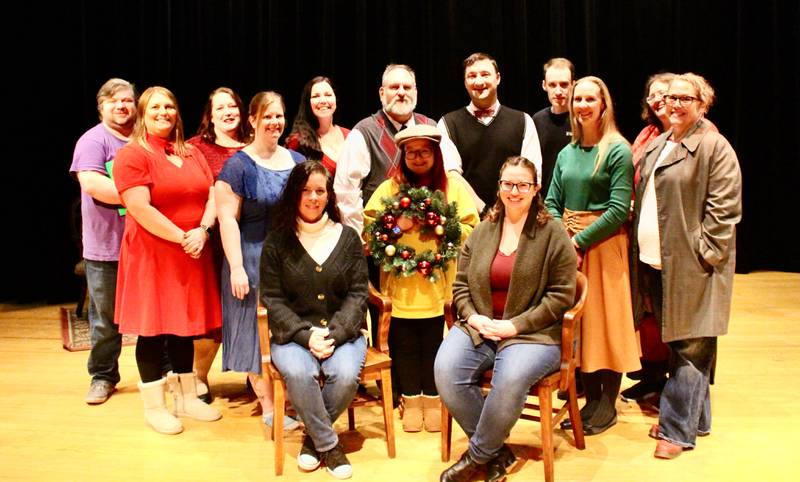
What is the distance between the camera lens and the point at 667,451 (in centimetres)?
325

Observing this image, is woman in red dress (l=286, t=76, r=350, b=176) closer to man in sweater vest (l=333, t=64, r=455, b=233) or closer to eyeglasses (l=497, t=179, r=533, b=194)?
man in sweater vest (l=333, t=64, r=455, b=233)

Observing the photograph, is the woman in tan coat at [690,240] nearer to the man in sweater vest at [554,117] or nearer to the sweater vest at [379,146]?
the man in sweater vest at [554,117]

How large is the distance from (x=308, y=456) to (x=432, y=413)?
0.72 meters

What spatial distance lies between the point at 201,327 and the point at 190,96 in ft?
13.3

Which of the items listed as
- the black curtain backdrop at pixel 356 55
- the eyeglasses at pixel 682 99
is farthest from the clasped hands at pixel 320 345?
the black curtain backdrop at pixel 356 55

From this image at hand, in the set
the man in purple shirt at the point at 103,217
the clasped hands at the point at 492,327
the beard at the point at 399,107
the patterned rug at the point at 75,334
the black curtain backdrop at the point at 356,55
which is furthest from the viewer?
the black curtain backdrop at the point at 356,55

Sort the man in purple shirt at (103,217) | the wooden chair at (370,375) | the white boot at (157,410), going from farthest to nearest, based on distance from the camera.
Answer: the man in purple shirt at (103,217)
the white boot at (157,410)
the wooden chair at (370,375)

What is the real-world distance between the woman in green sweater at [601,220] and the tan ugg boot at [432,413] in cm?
74

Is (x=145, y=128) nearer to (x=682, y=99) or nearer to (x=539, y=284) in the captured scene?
(x=539, y=284)

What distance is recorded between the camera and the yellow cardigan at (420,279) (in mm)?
3525

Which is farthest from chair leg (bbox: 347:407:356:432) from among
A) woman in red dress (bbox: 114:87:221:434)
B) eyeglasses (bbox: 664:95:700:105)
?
eyeglasses (bbox: 664:95:700:105)

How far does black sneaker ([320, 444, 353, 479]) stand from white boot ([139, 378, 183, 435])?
3.09ft

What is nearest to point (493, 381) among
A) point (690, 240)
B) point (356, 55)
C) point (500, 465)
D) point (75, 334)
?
point (500, 465)

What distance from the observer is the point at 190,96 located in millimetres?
7090
